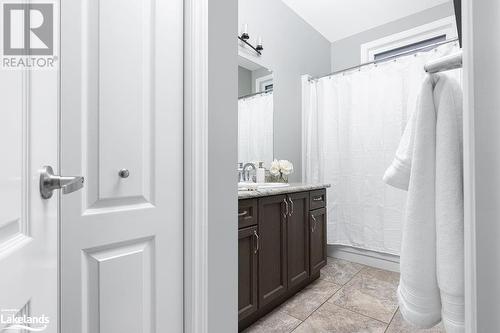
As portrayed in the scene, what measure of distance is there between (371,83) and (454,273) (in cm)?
245

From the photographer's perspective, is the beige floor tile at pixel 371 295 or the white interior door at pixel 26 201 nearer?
the white interior door at pixel 26 201

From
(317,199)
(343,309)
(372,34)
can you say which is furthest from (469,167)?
(372,34)

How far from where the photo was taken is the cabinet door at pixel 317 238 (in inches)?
86.4

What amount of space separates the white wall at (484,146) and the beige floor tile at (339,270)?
207 cm

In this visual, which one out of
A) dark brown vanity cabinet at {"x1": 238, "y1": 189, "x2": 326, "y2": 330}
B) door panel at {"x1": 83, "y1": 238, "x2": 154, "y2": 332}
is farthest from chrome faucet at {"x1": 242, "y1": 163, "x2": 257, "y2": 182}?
door panel at {"x1": 83, "y1": 238, "x2": 154, "y2": 332}

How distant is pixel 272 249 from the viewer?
5.83ft

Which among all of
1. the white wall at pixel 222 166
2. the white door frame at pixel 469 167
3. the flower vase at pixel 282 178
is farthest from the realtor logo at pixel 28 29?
the flower vase at pixel 282 178

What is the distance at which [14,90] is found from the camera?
437 mm

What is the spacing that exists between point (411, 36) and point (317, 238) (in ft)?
7.68

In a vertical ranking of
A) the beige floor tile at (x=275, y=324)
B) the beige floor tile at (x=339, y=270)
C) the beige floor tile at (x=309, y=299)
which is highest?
the beige floor tile at (x=309, y=299)

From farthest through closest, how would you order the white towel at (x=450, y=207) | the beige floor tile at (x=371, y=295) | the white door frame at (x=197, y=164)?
the beige floor tile at (x=371, y=295) → the white door frame at (x=197, y=164) → the white towel at (x=450, y=207)

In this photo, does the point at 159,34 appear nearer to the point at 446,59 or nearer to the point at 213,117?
the point at 213,117

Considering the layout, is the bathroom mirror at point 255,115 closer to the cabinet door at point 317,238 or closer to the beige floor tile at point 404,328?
the cabinet door at point 317,238

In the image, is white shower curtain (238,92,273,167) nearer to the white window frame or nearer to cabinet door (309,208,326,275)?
cabinet door (309,208,326,275)
